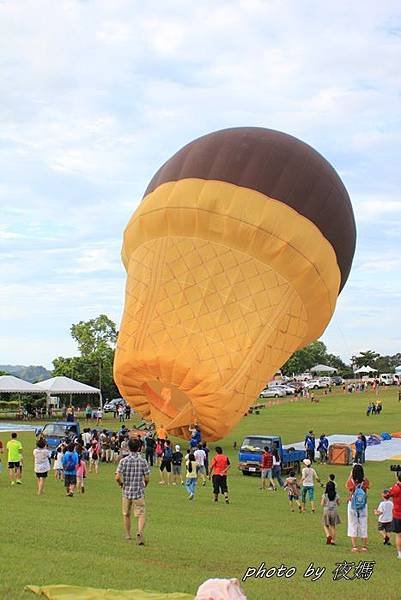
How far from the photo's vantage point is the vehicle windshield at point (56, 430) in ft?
88.6

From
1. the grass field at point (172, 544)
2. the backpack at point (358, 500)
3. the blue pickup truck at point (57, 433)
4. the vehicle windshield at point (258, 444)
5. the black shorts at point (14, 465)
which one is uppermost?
the blue pickup truck at point (57, 433)

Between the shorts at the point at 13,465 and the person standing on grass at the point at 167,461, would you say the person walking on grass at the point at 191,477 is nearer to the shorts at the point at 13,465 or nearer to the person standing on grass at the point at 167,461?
the person standing on grass at the point at 167,461

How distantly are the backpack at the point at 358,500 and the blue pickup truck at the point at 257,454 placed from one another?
10926mm

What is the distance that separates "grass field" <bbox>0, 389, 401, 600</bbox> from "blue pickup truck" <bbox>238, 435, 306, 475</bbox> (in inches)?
110

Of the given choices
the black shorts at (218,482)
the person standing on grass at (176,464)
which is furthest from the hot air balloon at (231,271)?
the black shorts at (218,482)

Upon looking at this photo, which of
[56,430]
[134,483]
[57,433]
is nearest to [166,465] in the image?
[57,433]

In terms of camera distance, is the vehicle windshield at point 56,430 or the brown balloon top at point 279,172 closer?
the brown balloon top at point 279,172

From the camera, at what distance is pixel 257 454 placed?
77.4ft

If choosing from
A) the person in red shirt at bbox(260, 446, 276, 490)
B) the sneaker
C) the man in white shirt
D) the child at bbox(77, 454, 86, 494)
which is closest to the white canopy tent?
the man in white shirt

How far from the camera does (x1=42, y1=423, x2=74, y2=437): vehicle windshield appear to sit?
27.0 m

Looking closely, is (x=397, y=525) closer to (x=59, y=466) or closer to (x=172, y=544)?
(x=172, y=544)

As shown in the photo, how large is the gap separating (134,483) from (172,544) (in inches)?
42.2

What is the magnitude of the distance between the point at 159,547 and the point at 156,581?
2.07 metres

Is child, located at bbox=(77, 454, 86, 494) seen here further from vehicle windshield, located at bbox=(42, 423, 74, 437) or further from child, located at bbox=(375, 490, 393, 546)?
vehicle windshield, located at bbox=(42, 423, 74, 437)
